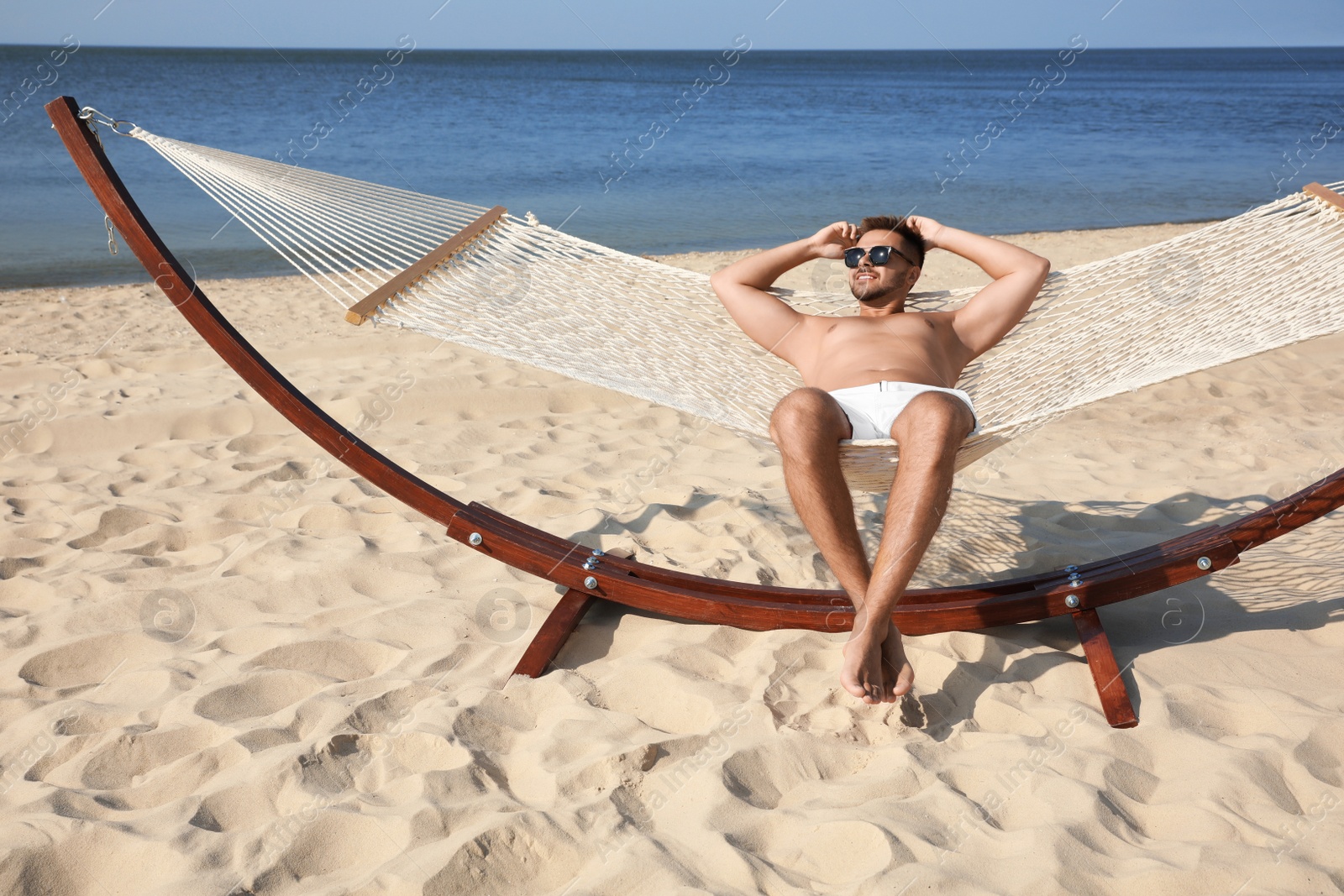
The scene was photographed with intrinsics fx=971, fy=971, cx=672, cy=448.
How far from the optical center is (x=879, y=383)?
1.96m

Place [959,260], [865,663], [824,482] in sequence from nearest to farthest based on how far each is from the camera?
[865,663] → [824,482] → [959,260]

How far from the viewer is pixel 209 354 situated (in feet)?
13.3

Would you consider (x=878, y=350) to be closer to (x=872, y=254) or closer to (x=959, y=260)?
(x=872, y=254)

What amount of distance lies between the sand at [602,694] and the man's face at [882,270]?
63 centimetres

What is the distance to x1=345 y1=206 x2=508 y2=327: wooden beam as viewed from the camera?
76.6 inches

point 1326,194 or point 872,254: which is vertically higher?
point 1326,194

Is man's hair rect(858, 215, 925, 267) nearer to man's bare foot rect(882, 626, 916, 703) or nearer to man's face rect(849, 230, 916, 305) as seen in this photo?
man's face rect(849, 230, 916, 305)

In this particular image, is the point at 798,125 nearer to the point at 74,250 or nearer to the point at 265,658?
the point at 74,250

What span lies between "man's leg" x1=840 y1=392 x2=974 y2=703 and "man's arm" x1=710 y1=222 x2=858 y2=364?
670 millimetres

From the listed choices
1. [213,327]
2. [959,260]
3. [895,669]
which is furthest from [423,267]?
[959,260]

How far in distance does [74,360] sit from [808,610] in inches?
137

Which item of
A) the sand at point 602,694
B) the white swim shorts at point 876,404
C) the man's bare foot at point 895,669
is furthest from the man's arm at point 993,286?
the man's bare foot at point 895,669

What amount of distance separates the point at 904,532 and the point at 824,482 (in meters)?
0.18

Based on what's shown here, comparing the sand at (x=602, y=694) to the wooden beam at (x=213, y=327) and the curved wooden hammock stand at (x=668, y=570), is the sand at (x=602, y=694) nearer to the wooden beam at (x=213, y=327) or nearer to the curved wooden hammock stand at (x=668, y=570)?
the curved wooden hammock stand at (x=668, y=570)
